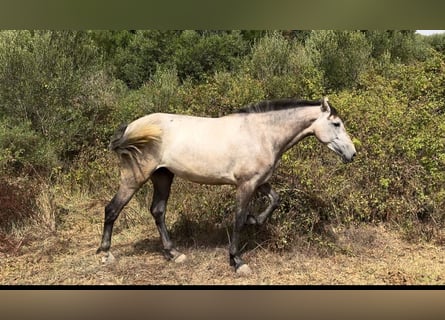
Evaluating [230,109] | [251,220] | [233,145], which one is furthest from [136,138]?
[230,109]

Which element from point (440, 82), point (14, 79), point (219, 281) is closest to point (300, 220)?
point (219, 281)

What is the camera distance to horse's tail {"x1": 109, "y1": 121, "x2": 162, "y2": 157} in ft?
13.2

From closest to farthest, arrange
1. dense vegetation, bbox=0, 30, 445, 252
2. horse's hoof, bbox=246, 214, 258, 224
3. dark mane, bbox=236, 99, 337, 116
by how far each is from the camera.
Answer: dark mane, bbox=236, 99, 337, 116 < horse's hoof, bbox=246, 214, 258, 224 < dense vegetation, bbox=0, 30, 445, 252

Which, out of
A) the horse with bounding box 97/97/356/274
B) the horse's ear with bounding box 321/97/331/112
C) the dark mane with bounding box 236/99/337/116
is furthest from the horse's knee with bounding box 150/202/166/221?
the horse's ear with bounding box 321/97/331/112

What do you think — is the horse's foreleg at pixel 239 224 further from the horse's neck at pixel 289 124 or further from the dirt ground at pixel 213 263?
the horse's neck at pixel 289 124

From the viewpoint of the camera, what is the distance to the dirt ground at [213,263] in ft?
13.7

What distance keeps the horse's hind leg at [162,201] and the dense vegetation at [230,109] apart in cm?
53

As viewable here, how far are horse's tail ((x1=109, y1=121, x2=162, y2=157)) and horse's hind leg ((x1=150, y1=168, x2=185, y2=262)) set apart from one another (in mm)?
361

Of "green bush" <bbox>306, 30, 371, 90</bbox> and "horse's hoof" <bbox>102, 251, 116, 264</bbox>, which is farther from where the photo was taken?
"green bush" <bbox>306, 30, 371, 90</bbox>

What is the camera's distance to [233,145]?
397cm

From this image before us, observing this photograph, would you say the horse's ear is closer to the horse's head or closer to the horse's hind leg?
Result: the horse's head

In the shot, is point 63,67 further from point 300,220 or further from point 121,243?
point 300,220

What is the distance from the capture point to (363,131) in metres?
5.33

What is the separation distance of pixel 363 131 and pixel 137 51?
16.1 feet
